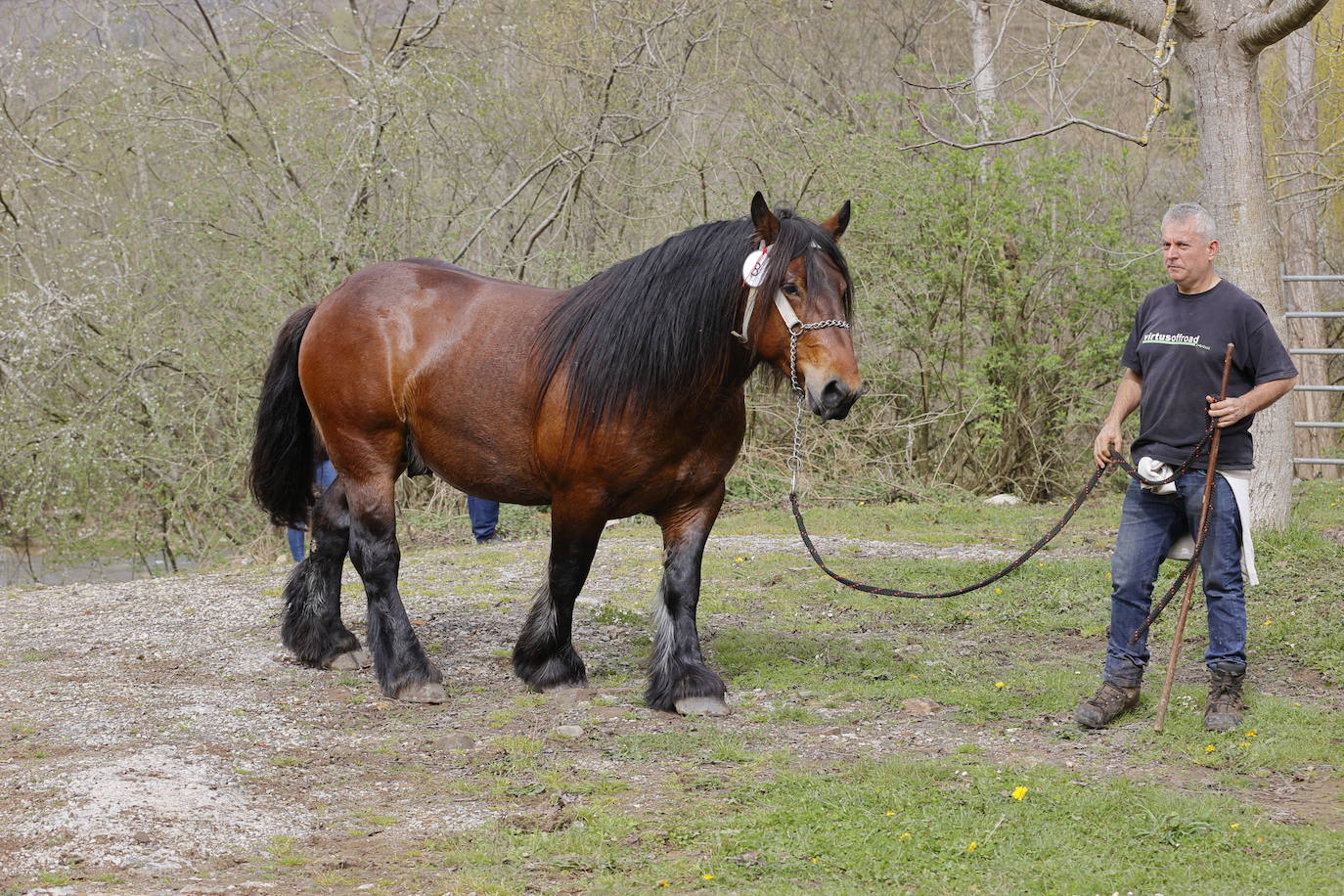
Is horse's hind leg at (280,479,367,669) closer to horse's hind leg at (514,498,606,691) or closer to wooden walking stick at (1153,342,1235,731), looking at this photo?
horse's hind leg at (514,498,606,691)

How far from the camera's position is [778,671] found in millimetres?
5738

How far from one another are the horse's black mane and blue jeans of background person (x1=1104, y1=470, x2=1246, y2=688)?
A: 1420 millimetres

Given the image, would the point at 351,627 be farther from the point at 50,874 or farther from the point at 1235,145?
the point at 1235,145

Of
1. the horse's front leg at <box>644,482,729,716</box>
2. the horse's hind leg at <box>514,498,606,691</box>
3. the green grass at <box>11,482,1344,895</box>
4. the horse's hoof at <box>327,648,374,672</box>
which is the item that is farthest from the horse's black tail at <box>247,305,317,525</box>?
the horse's front leg at <box>644,482,729,716</box>

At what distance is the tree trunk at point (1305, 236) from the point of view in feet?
44.1

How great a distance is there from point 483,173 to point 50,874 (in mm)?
10739

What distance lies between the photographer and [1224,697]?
183 inches

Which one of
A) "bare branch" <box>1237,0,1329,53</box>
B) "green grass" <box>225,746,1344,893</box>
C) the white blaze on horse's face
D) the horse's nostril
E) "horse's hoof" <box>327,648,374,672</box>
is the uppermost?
"bare branch" <box>1237,0,1329,53</box>

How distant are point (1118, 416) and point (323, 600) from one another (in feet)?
12.8

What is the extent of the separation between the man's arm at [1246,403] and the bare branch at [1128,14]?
10.1 feet

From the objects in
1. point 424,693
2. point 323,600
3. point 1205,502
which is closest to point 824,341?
point 1205,502

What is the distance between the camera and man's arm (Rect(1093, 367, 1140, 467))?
4.81m

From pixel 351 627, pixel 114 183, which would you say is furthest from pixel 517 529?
pixel 114 183

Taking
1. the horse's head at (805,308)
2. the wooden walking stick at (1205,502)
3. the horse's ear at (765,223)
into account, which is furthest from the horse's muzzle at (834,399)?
the wooden walking stick at (1205,502)
